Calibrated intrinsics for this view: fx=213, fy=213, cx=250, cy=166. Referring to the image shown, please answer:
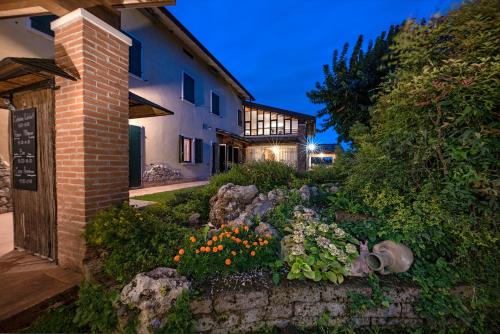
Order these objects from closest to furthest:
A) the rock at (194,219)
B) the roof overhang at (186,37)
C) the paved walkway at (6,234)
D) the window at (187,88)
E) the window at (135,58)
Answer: the paved walkway at (6,234) → the rock at (194,219) → the window at (135,58) → the roof overhang at (186,37) → the window at (187,88)

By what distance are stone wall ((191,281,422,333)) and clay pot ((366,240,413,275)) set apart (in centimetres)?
19

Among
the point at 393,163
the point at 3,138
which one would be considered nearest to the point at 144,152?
the point at 3,138

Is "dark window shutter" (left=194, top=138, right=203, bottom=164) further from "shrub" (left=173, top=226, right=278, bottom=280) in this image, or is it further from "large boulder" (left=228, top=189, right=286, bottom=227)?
"shrub" (left=173, top=226, right=278, bottom=280)

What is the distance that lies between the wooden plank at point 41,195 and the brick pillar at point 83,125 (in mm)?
158

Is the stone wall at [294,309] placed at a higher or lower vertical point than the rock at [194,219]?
lower

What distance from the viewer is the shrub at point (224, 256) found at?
2.18m

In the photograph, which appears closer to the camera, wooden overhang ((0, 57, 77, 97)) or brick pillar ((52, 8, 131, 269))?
wooden overhang ((0, 57, 77, 97))

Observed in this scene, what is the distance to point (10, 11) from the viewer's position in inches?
125

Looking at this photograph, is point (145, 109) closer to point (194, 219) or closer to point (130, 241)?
point (194, 219)

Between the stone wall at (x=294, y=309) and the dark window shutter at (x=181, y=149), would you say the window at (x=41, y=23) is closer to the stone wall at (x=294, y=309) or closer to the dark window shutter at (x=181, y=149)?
the dark window shutter at (x=181, y=149)

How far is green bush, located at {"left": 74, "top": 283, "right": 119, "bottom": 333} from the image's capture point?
1950 mm

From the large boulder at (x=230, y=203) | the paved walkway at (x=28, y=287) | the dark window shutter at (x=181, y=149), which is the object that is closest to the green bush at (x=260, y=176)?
the large boulder at (x=230, y=203)

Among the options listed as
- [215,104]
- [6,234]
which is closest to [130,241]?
[6,234]

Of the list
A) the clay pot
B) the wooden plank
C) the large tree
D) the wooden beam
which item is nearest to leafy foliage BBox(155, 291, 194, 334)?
the clay pot
